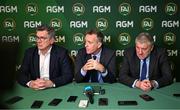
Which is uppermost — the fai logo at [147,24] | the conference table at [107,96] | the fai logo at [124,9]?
the fai logo at [124,9]

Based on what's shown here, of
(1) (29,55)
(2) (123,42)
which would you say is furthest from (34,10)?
(2) (123,42)

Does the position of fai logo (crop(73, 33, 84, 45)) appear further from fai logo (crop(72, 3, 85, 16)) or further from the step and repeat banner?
fai logo (crop(72, 3, 85, 16))

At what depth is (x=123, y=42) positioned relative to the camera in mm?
4559

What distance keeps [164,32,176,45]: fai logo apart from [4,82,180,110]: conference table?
143 cm

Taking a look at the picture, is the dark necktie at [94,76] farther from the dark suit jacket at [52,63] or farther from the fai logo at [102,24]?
the fai logo at [102,24]

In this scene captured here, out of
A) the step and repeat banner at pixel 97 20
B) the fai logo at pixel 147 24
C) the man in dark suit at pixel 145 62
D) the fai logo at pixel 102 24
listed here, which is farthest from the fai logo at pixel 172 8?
the man in dark suit at pixel 145 62

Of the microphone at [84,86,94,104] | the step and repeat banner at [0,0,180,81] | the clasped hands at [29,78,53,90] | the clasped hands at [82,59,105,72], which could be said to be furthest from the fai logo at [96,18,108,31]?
the microphone at [84,86,94,104]

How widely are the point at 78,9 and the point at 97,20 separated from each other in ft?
1.06

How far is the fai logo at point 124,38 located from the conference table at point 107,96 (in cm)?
144

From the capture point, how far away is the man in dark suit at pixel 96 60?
341cm

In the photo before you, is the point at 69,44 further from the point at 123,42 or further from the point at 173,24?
the point at 173,24

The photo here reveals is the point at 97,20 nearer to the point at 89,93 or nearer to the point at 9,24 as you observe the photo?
the point at 9,24

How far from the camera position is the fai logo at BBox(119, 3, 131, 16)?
4457 mm

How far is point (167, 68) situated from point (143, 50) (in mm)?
329
